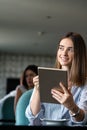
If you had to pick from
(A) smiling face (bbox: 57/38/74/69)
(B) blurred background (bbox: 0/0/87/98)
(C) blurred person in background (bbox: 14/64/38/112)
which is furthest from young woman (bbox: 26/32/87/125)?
(B) blurred background (bbox: 0/0/87/98)

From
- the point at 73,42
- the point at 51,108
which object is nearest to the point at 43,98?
the point at 51,108

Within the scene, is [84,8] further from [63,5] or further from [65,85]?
[65,85]

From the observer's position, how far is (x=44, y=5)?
18.2ft

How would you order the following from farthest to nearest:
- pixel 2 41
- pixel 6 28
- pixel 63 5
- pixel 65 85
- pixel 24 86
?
1. pixel 2 41
2. pixel 6 28
3. pixel 63 5
4. pixel 24 86
5. pixel 65 85

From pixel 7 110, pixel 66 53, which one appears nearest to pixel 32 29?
pixel 7 110

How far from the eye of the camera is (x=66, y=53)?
4.95ft

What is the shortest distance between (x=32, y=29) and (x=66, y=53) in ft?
19.6

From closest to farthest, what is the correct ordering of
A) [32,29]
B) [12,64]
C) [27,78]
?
1. [27,78]
2. [32,29]
3. [12,64]

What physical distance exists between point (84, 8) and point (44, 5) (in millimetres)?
654

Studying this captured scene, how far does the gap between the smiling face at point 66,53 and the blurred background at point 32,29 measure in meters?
3.77

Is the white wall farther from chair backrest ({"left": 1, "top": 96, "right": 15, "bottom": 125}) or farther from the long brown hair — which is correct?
the long brown hair

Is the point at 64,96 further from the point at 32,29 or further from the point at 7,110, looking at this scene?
the point at 32,29

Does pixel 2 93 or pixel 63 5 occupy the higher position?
pixel 63 5

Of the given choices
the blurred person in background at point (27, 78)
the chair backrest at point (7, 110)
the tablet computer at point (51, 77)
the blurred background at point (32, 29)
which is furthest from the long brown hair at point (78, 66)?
the blurred background at point (32, 29)
